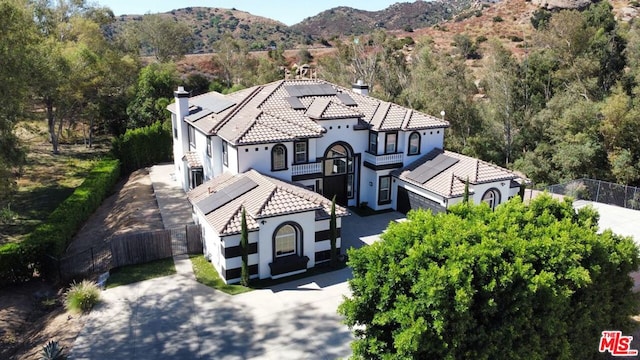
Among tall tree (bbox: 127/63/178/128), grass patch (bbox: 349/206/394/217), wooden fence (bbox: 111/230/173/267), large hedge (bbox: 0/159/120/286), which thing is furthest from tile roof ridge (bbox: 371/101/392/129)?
tall tree (bbox: 127/63/178/128)

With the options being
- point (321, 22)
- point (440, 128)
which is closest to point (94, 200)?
point (440, 128)

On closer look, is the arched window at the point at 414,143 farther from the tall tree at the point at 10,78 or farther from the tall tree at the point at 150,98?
the tall tree at the point at 150,98

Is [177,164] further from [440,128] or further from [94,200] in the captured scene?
[440,128]

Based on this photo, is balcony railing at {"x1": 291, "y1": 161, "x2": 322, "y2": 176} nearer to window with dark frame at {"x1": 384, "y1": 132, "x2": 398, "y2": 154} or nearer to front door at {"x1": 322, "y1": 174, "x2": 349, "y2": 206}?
front door at {"x1": 322, "y1": 174, "x2": 349, "y2": 206}

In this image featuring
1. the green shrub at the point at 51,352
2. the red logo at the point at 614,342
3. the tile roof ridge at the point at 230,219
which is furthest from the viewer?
the tile roof ridge at the point at 230,219

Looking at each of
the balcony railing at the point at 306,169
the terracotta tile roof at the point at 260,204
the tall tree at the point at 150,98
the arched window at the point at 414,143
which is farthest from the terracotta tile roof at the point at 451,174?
the tall tree at the point at 150,98
